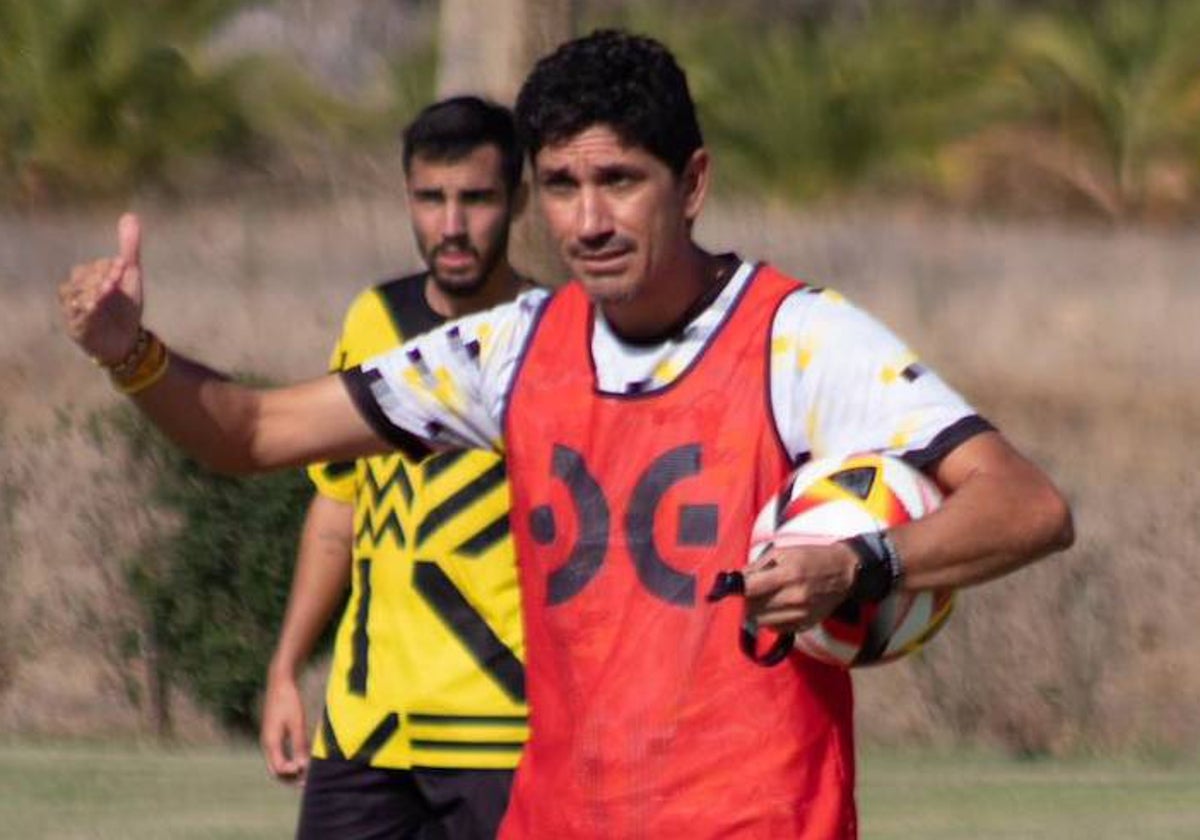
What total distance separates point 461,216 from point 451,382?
172cm

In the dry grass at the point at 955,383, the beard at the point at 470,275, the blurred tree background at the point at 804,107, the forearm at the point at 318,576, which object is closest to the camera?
the beard at the point at 470,275

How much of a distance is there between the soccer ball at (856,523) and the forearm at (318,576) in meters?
2.55

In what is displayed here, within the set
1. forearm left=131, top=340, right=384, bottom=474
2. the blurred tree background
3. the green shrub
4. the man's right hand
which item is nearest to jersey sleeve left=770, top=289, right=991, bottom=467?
forearm left=131, top=340, right=384, bottom=474

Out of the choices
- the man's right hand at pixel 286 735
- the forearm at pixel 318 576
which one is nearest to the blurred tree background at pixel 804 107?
the forearm at pixel 318 576

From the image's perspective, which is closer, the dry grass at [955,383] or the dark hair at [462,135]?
Answer: the dark hair at [462,135]

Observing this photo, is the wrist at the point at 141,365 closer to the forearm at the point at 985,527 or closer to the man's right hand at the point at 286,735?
the forearm at the point at 985,527

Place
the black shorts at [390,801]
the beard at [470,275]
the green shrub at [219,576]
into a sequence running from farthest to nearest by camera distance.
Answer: the green shrub at [219,576], the beard at [470,275], the black shorts at [390,801]

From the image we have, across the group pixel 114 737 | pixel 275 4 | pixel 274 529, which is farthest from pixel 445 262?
pixel 275 4

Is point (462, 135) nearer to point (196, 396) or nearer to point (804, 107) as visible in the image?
point (196, 396)

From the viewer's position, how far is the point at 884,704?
14.9 metres

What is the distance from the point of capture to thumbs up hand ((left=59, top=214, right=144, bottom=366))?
16.3ft

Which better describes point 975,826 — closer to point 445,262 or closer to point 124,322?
point 445,262

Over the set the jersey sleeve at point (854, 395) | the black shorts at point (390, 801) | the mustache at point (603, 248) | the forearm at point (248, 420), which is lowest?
the black shorts at point (390, 801)

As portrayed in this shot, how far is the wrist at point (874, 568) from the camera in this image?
14.4 feet
